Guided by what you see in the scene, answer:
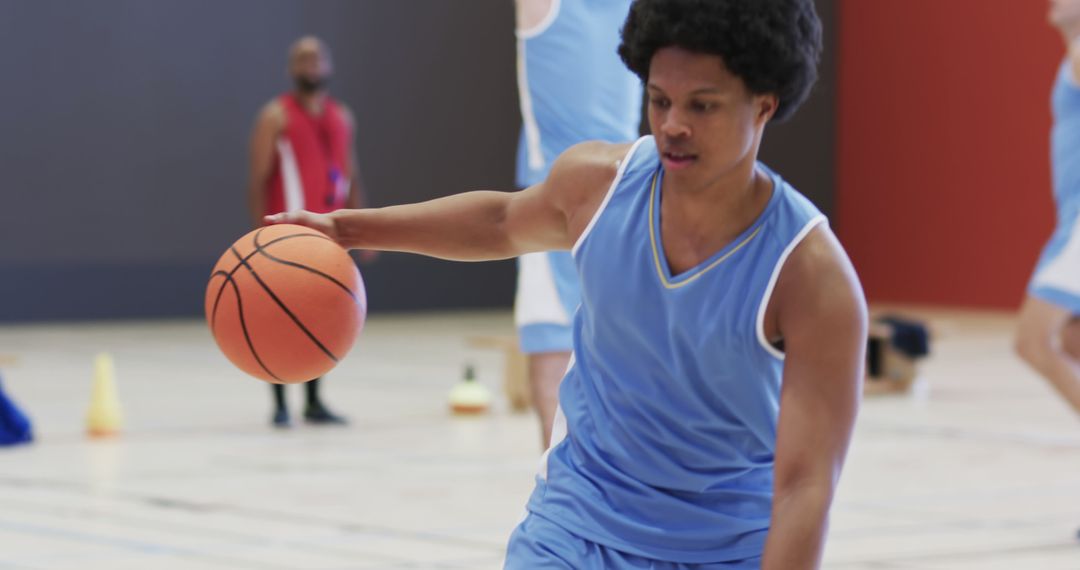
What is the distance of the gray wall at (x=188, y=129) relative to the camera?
13906 millimetres

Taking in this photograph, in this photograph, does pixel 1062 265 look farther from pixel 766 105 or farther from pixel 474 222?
pixel 766 105

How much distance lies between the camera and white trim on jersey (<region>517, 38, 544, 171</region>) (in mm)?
4582

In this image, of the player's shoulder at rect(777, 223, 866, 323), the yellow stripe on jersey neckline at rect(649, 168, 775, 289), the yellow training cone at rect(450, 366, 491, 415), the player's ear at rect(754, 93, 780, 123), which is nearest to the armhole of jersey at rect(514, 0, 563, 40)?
the yellow stripe on jersey neckline at rect(649, 168, 775, 289)

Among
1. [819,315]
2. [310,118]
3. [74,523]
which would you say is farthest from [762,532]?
[310,118]

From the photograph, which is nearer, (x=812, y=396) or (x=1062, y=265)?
(x=812, y=396)

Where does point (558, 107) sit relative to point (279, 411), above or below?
above

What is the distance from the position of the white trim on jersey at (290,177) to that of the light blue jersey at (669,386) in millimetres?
5717

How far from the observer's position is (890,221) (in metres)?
18.1

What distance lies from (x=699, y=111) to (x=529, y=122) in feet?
7.22

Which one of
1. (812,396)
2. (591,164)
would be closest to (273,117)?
(591,164)

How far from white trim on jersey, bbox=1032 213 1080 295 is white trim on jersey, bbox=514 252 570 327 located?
2.07 m

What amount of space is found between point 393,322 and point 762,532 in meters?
12.5

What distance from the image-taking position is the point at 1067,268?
5.78m

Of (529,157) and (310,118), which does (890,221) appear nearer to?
(310,118)
